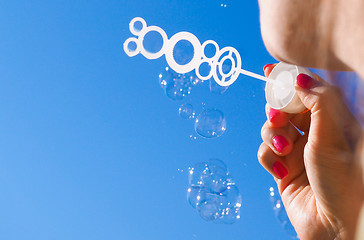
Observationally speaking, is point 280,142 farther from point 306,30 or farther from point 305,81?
point 306,30

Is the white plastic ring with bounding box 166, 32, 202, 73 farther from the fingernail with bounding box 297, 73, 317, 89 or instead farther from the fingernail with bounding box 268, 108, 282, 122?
the fingernail with bounding box 297, 73, 317, 89

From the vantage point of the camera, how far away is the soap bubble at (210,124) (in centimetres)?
208

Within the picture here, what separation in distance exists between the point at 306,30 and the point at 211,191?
1.74m

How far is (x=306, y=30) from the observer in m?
0.28

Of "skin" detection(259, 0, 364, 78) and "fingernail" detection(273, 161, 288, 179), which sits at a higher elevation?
"fingernail" detection(273, 161, 288, 179)

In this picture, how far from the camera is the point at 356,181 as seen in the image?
0.76ft

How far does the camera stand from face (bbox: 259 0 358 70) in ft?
0.73

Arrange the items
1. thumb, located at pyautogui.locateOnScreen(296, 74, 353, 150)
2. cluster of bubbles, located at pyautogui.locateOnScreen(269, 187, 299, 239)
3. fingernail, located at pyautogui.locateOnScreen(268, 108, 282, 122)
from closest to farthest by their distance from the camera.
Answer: thumb, located at pyautogui.locateOnScreen(296, 74, 353, 150) < fingernail, located at pyautogui.locateOnScreen(268, 108, 282, 122) < cluster of bubbles, located at pyautogui.locateOnScreen(269, 187, 299, 239)

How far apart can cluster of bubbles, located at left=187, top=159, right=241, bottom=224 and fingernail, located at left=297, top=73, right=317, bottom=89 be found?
115cm

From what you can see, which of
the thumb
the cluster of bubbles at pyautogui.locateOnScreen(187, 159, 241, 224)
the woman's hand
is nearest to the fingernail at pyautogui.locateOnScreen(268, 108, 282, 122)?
the woman's hand

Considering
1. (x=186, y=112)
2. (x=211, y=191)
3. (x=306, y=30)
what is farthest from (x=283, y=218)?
(x=306, y=30)

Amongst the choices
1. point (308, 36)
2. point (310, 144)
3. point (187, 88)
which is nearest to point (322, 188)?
point (310, 144)

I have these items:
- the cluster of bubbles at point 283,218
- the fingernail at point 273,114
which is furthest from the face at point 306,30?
the cluster of bubbles at point 283,218

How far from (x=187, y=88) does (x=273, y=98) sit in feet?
3.76
